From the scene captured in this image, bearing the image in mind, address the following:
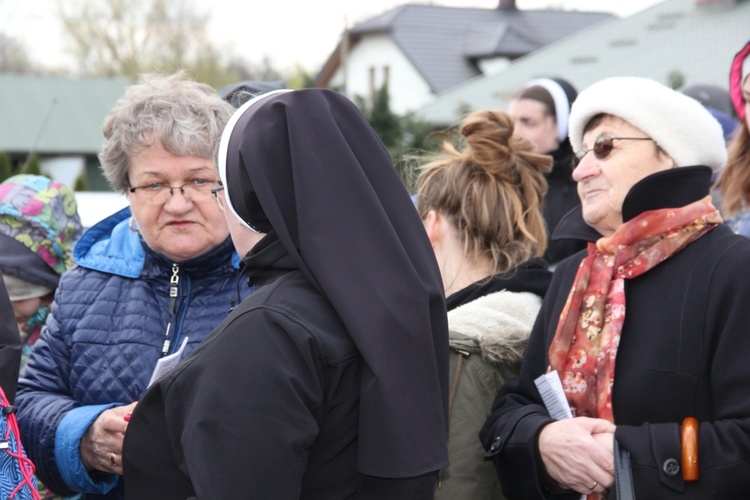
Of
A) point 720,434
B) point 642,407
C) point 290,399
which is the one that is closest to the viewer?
point 290,399

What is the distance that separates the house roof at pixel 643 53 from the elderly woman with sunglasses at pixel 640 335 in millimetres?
16333

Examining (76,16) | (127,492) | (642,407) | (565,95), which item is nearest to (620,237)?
(642,407)

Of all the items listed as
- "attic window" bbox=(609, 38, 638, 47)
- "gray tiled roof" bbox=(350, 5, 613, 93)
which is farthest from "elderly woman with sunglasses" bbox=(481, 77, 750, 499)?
"gray tiled roof" bbox=(350, 5, 613, 93)

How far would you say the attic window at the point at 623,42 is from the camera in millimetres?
23875

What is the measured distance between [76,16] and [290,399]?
48465mm

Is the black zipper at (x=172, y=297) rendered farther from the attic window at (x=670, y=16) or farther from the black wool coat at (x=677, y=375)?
the attic window at (x=670, y=16)

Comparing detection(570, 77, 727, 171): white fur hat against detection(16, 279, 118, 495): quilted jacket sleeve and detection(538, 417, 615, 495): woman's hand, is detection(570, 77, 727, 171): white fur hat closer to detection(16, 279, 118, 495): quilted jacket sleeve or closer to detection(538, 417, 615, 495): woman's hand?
detection(538, 417, 615, 495): woman's hand

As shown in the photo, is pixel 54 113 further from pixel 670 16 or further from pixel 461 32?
pixel 670 16

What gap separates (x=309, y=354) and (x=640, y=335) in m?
1.20

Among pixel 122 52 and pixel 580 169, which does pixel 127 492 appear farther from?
pixel 122 52

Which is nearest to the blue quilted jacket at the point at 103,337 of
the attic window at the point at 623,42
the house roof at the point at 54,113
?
the attic window at the point at 623,42

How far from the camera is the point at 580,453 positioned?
2.61 meters

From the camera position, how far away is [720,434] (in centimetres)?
246

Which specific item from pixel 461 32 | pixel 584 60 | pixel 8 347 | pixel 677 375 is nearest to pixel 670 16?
pixel 584 60
